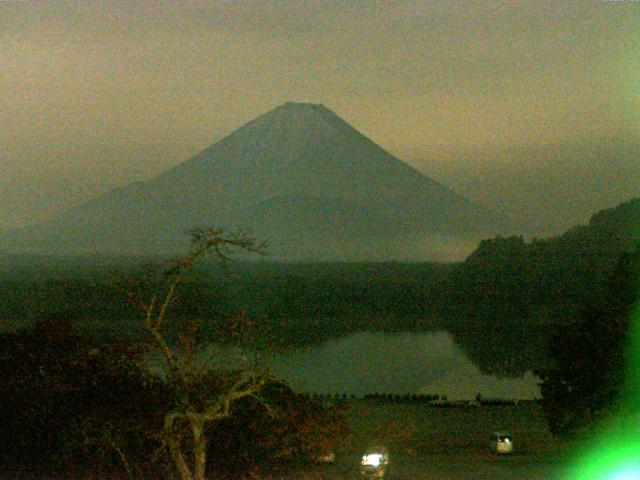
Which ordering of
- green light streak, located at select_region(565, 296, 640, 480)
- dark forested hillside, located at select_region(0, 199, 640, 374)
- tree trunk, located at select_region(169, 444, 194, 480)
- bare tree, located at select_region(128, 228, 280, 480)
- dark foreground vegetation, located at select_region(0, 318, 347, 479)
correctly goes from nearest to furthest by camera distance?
bare tree, located at select_region(128, 228, 280, 480) → tree trunk, located at select_region(169, 444, 194, 480) → dark foreground vegetation, located at select_region(0, 318, 347, 479) → green light streak, located at select_region(565, 296, 640, 480) → dark forested hillside, located at select_region(0, 199, 640, 374)

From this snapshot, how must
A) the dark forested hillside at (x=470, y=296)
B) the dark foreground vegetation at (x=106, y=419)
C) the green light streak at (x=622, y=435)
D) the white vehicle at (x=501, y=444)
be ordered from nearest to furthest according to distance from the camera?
1. the dark foreground vegetation at (x=106, y=419)
2. the green light streak at (x=622, y=435)
3. the white vehicle at (x=501, y=444)
4. the dark forested hillside at (x=470, y=296)

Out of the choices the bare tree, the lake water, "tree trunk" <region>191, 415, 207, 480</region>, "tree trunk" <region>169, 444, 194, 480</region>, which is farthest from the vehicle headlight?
the lake water

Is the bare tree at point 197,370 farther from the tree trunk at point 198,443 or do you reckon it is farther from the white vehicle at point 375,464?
the white vehicle at point 375,464

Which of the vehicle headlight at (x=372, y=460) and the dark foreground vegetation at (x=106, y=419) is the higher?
the dark foreground vegetation at (x=106, y=419)

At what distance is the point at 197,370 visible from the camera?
10.5 metres

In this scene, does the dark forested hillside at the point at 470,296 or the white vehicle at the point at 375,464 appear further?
the dark forested hillside at the point at 470,296

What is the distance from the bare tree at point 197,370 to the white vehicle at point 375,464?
11.2 feet

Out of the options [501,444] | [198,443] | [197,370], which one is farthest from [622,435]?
[198,443]

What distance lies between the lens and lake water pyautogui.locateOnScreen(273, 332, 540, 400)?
1350 inches

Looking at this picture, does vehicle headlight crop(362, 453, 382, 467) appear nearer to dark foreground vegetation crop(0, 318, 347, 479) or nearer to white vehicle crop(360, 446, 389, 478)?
white vehicle crop(360, 446, 389, 478)

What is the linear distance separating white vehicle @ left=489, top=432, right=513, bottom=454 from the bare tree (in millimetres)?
8913

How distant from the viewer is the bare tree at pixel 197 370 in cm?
934

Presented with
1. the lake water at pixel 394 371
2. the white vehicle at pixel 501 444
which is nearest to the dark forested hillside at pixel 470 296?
the lake water at pixel 394 371

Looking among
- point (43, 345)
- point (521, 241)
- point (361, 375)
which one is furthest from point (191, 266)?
point (521, 241)
